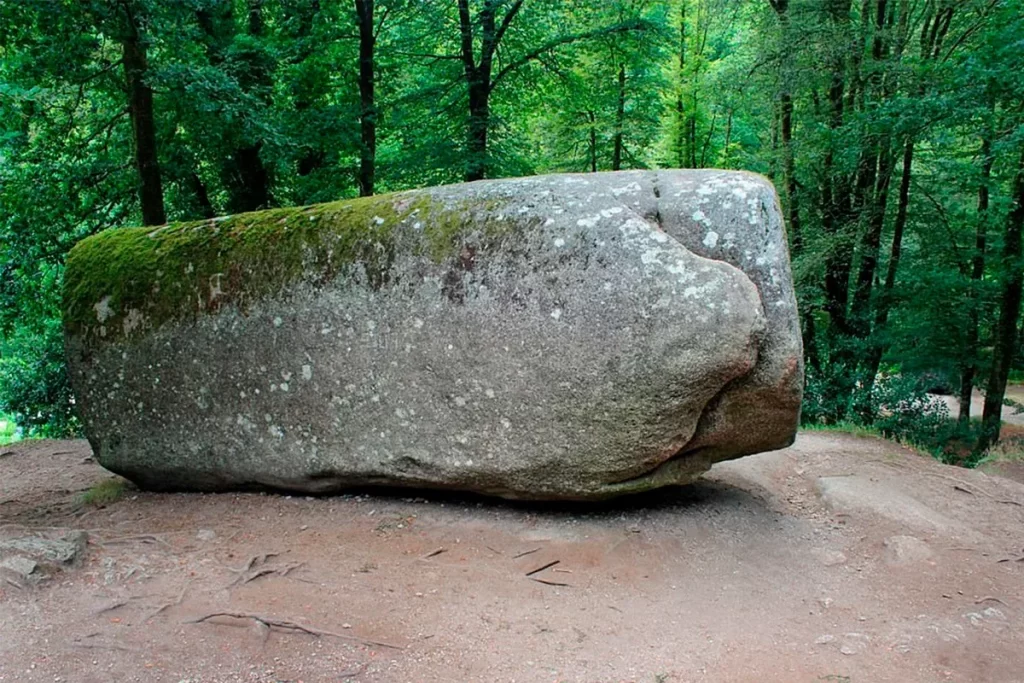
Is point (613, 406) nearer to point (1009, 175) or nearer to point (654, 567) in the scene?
point (654, 567)

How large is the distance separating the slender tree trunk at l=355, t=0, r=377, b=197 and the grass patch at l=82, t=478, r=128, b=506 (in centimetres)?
622

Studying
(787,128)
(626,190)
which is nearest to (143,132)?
(626,190)

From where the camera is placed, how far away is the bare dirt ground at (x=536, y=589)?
348cm

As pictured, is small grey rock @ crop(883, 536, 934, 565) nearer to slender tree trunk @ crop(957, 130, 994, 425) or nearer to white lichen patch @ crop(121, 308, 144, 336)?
white lichen patch @ crop(121, 308, 144, 336)

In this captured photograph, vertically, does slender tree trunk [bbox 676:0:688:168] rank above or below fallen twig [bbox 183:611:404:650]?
above

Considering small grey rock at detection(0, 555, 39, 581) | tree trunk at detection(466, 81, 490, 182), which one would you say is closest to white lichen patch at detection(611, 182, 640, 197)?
small grey rock at detection(0, 555, 39, 581)

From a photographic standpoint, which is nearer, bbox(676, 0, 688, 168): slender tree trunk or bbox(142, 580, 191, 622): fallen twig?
bbox(142, 580, 191, 622): fallen twig

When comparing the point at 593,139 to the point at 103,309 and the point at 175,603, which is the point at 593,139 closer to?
the point at 103,309

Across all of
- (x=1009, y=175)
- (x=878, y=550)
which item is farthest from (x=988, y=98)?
(x=878, y=550)

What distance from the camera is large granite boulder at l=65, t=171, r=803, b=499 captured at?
4.38 meters

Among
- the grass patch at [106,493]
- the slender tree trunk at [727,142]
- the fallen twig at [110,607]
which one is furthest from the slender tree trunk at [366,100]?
the slender tree trunk at [727,142]

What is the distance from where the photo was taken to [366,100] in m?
11.2

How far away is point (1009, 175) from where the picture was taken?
9.54m

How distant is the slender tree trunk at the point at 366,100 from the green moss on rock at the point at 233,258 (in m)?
5.54
